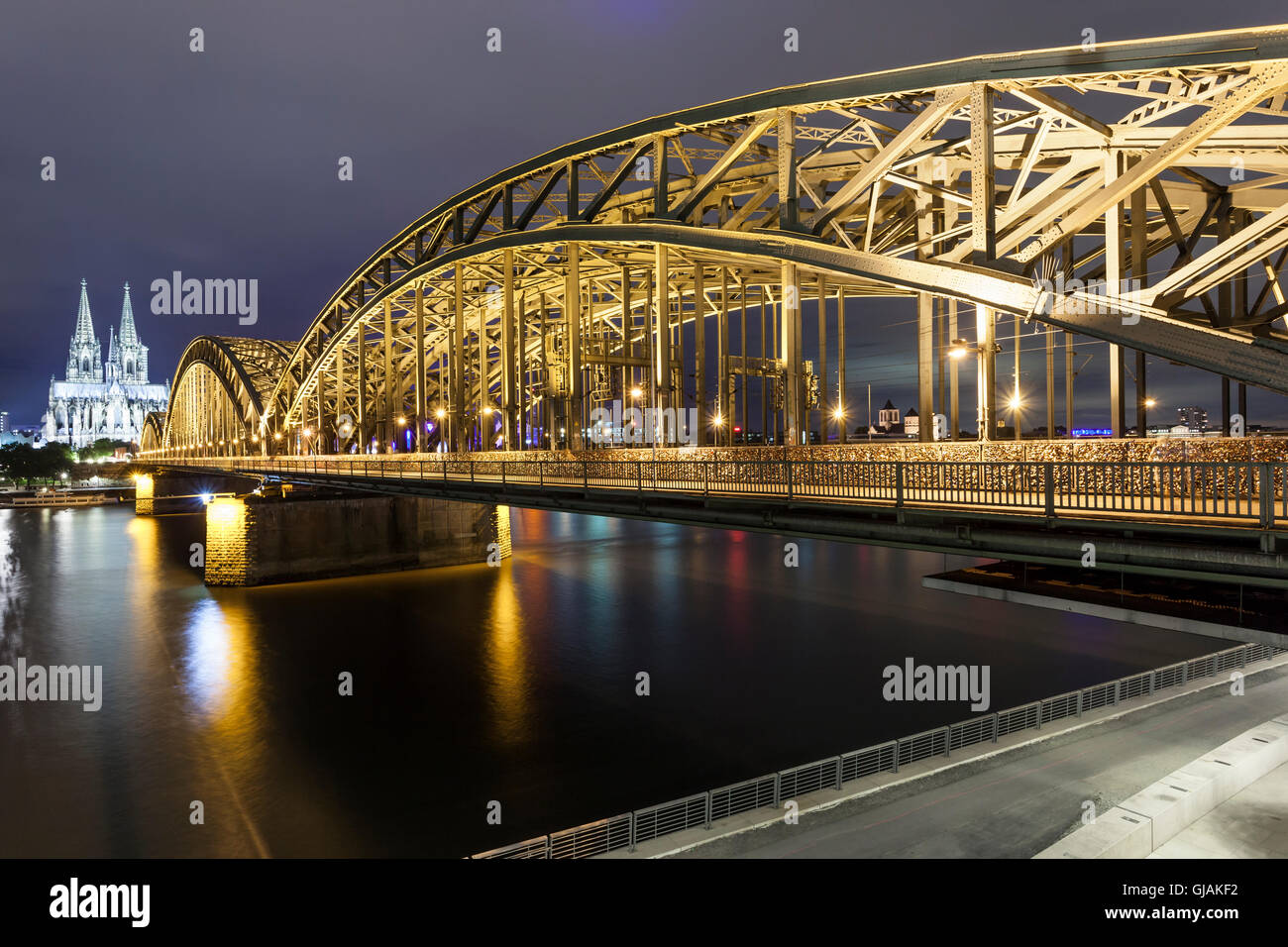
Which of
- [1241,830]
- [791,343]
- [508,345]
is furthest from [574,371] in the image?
[1241,830]

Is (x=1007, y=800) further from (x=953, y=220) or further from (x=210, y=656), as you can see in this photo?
(x=210, y=656)

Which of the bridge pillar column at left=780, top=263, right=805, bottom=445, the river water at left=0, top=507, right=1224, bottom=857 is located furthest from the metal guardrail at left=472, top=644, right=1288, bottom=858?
the bridge pillar column at left=780, top=263, right=805, bottom=445

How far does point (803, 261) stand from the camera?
22219 mm

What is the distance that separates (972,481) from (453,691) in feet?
66.4

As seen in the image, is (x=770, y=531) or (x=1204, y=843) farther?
(x=770, y=531)

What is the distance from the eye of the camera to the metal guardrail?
1321 cm

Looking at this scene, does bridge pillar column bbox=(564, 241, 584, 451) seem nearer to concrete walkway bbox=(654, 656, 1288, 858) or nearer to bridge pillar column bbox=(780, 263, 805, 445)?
bridge pillar column bbox=(780, 263, 805, 445)

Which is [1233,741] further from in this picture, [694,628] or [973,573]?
[694,628]

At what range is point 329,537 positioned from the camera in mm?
47312

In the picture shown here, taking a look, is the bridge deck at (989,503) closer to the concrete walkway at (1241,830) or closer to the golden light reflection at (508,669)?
the concrete walkway at (1241,830)

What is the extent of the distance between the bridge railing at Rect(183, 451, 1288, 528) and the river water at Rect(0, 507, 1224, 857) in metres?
7.60

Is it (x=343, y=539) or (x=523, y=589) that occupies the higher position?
(x=343, y=539)
